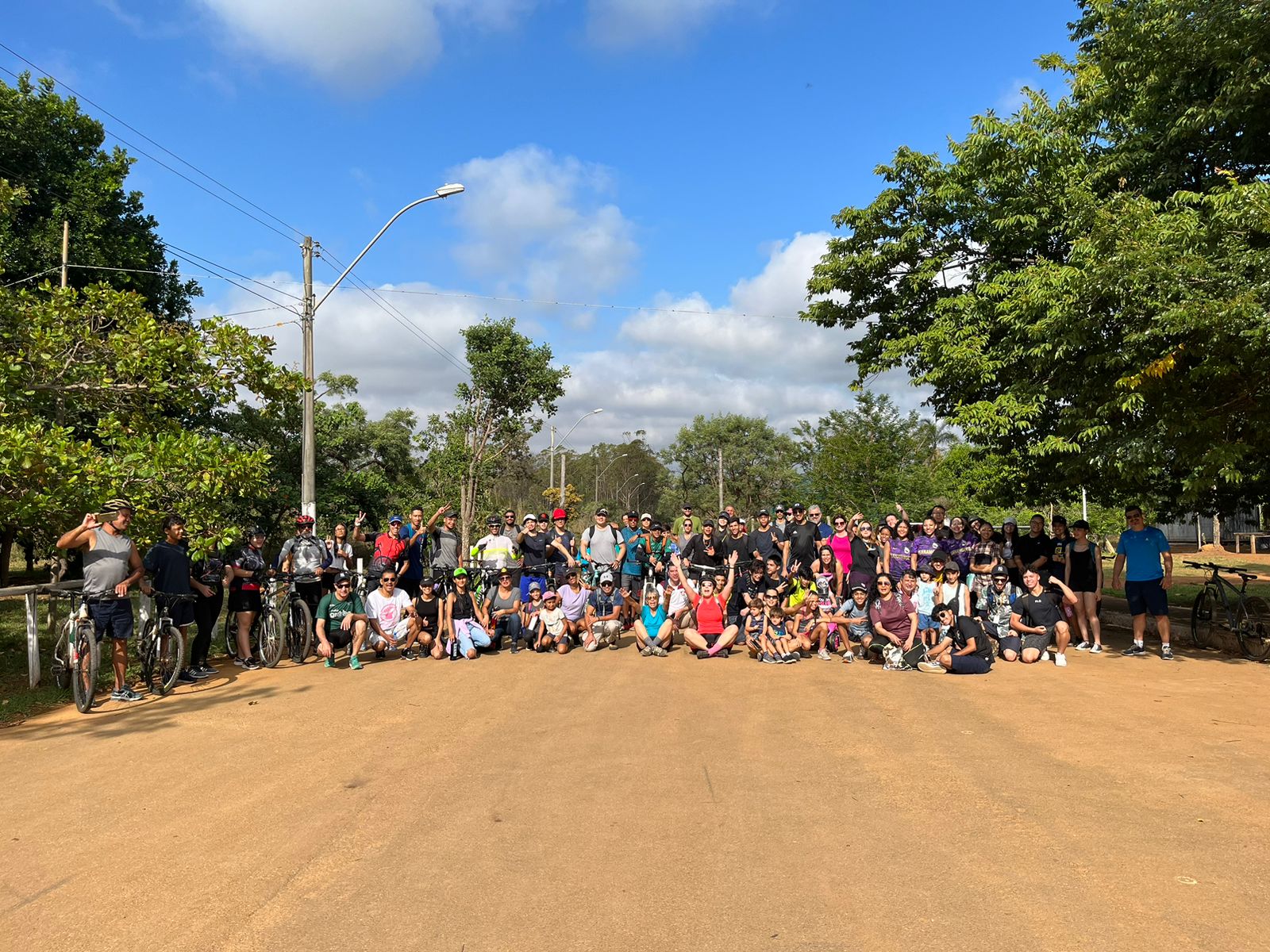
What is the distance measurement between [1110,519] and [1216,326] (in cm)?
2828

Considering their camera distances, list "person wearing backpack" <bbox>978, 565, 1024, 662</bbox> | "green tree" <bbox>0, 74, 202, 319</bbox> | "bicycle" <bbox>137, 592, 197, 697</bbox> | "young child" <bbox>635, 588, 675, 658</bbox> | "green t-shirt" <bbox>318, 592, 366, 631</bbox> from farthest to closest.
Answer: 1. "green tree" <bbox>0, 74, 202, 319</bbox>
2. "young child" <bbox>635, 588, 675, 658</bbox>
3. "person wearing backpack" <bbox>978, 565, 1024, 662</bbox>
4. "green t-shirt" <bbox>318, 592, 366, 631</bbox>
5. "bicycle" <bbox>137, 592, 197, 697</bbox>

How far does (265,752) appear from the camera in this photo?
6500 millimetres

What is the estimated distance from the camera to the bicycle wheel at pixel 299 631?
421 inches

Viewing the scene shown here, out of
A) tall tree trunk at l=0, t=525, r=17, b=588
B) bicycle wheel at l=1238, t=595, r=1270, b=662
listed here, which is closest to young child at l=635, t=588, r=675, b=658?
bicycle wheel at l=1238, t=595, r=1270, b=662

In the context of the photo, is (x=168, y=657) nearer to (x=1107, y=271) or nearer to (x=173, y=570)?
(x=173, y=570)

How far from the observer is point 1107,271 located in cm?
934

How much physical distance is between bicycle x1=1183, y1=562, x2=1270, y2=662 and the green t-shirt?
1075 cm

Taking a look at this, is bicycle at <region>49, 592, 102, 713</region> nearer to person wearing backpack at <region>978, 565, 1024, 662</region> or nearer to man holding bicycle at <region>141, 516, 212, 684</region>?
man holding bicycle at <region>141, 516, 212, 684</region>

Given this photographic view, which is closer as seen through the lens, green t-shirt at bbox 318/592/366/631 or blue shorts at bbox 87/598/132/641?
blue shorts at bbox 87/598/132/641

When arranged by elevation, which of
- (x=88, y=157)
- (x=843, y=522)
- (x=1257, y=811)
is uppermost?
(x=88, y=157)

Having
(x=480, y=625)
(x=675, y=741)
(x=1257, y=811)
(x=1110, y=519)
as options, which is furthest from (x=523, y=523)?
(x=1110, y=519)

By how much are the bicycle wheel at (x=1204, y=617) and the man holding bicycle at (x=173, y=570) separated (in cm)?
1258

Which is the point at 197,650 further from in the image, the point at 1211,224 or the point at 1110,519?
the point at 1110,519

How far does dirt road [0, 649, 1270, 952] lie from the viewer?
3.75 meters
